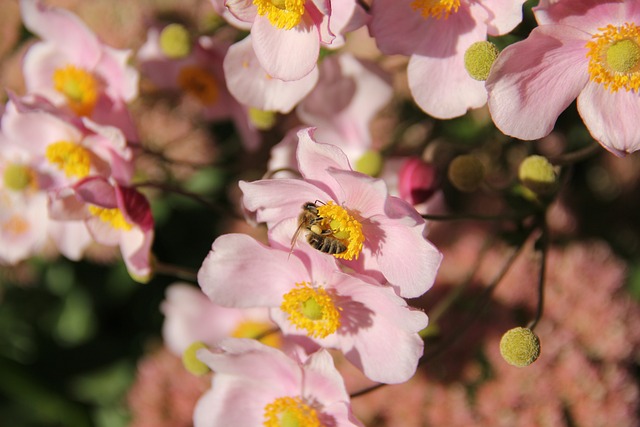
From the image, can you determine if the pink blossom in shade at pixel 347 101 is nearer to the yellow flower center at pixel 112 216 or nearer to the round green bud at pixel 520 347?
the yellow flower center at pixel 112 216

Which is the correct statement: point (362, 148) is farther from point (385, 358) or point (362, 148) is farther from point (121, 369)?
point (121, 369)

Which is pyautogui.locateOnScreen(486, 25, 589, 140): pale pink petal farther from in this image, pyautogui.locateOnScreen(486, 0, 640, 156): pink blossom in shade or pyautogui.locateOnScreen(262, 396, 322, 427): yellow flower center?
pyautogui.locateOnScreen(262, 396, 322, 427): yellow flower center

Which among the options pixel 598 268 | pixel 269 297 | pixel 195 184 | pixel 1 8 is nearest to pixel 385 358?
pixel 269 297

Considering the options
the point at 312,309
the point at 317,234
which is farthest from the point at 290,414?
the point at 317,234

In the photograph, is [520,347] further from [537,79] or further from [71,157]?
[71,157]

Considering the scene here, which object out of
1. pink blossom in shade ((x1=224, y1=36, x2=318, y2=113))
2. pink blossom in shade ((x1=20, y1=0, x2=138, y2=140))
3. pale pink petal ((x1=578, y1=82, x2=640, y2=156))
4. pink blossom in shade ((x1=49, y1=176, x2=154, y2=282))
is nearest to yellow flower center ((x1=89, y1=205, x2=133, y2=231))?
pink blossom in shade ((x1=49, y1=176, x2=154, y2=282))

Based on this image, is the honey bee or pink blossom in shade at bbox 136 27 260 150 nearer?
the honey bee
